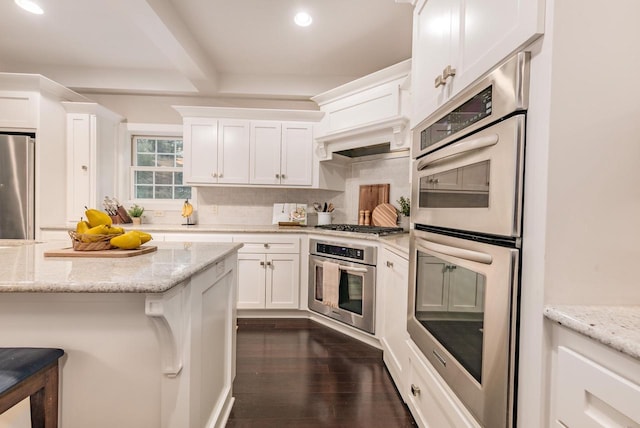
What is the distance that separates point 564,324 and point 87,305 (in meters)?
1.36

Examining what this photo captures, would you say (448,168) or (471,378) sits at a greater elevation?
(448,168)

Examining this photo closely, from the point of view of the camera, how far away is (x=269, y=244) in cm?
295

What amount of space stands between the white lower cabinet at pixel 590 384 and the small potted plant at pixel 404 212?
219cm

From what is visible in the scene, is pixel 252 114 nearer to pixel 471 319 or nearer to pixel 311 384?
pixel 311 384

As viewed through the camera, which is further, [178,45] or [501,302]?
[178,45]

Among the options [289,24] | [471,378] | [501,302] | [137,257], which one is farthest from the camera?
[289,24]

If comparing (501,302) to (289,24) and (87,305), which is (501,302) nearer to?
(87,305)

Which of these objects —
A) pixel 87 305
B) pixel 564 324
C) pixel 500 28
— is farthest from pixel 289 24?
pixel 564 324

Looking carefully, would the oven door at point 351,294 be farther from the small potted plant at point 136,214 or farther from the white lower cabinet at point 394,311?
the small potted plant at point 136,214

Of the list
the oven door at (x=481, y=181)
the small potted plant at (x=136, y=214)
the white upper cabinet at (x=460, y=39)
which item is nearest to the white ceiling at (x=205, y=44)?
the white upper cabinet at (x=460, y=39)

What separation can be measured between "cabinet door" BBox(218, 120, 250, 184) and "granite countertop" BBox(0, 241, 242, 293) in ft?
6.57

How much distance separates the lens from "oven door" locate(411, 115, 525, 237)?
2.46ft

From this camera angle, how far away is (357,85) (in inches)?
108

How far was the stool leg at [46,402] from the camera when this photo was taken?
89 centimetres
